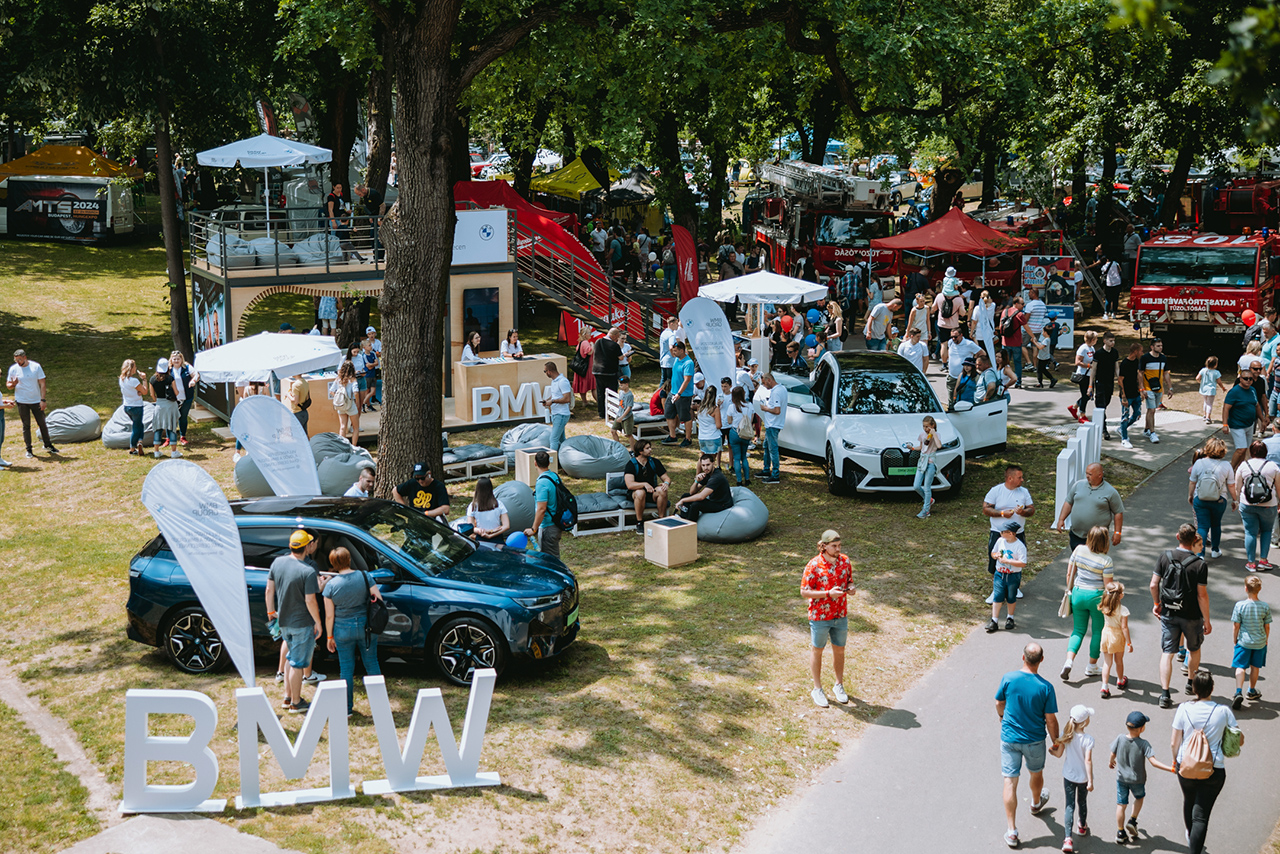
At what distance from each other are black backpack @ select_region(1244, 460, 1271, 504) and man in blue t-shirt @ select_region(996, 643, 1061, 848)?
19.1 feet

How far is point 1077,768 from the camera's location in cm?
820

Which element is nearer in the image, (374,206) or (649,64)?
(649,64)

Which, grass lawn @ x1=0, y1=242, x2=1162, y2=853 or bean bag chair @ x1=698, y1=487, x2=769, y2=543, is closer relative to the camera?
grass lawn @ x1=0, y1=242, x2=1162, y2=853

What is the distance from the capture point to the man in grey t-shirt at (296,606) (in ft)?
31.6

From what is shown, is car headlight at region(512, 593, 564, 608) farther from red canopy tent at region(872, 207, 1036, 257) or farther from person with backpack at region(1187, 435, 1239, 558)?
red canopy tent at region(872, 207, 1036, 257)

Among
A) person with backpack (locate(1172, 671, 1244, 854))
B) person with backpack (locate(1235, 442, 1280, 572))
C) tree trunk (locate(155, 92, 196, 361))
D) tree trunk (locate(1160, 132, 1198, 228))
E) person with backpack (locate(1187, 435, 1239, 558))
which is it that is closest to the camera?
person with backpack (locate(1172, 671, 1244, 854))

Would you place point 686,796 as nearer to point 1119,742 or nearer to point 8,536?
point 1119,742

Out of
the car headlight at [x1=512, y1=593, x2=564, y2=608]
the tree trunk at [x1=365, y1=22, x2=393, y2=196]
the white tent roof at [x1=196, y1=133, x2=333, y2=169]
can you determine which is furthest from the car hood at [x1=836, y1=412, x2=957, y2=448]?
the tree trunk at [x1=365, y1=22, x2=393, y2=196]

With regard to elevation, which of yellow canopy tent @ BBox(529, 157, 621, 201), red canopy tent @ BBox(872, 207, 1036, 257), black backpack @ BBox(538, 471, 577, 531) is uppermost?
yellow canopy tent @ BBox(529, 157, 621, 201)

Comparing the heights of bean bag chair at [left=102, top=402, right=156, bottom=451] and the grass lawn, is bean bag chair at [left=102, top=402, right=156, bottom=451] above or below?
above

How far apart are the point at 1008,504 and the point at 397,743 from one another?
674cm

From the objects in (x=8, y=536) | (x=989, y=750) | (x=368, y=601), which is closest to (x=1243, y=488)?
(x=989, y=750)

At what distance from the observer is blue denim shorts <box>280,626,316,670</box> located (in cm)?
976

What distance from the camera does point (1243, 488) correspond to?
1284 centimetres
